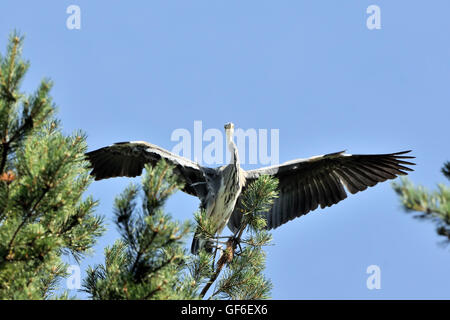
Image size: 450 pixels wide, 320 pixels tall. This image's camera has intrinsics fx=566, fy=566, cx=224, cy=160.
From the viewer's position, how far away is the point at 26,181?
3.52 metres

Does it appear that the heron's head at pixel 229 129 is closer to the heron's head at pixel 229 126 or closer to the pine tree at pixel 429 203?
the heron's head at pixel 229 126

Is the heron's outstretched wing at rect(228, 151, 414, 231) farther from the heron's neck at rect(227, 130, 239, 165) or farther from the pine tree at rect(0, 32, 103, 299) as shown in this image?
the pine tree at rect(0, 32, 103, 299)

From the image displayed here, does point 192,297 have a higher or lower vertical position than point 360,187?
lower

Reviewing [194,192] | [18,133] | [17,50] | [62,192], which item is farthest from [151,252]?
[194,192]

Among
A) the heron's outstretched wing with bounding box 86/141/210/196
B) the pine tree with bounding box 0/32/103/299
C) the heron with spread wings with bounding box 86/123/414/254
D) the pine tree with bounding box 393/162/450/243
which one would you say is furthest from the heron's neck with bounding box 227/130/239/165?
the pine tree with bounding box 393/162/450/243

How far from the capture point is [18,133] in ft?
12.1

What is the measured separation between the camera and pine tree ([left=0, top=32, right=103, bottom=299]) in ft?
11.6

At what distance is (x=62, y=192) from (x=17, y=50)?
3.15 ft

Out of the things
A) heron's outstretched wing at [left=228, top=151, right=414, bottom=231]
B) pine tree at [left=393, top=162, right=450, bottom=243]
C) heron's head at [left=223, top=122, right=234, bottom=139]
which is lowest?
pine tree at [left=393, top=162, right=450, bottom=243]

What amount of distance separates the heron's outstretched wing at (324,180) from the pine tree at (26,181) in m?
3.82

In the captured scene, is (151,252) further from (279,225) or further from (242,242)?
(279,225)

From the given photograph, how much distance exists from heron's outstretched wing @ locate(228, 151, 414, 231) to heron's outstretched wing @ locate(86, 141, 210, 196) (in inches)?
31.9

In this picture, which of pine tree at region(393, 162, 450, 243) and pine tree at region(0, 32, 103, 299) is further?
pine tree at region(0, 32, 103, 299)
